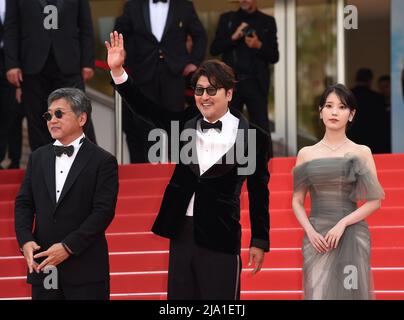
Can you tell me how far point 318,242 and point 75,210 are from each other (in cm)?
142

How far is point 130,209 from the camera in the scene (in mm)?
9578

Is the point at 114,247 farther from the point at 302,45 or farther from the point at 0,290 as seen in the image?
the point at 302,45

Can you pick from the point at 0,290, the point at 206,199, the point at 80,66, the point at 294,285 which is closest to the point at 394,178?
the point at 294,285

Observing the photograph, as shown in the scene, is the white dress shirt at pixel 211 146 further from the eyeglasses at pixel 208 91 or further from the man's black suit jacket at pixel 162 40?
the man's black suit jacket at pixel 162 40

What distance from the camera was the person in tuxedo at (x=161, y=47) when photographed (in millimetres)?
9859

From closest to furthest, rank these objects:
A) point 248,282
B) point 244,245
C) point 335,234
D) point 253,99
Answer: point 335,234, point 248,282, point 244,245, point 253,99

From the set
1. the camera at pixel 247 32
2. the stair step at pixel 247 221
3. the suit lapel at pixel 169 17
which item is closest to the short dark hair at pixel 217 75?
the stair step at pixel 247 221

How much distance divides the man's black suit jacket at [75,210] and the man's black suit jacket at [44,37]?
305cm

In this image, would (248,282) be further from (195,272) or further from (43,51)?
(43,51)

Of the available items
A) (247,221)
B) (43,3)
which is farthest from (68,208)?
(43,3)

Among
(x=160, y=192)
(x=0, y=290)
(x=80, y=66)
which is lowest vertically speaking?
(x=0, y=290)

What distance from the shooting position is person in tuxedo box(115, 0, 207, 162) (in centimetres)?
986

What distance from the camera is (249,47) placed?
33.9ft
